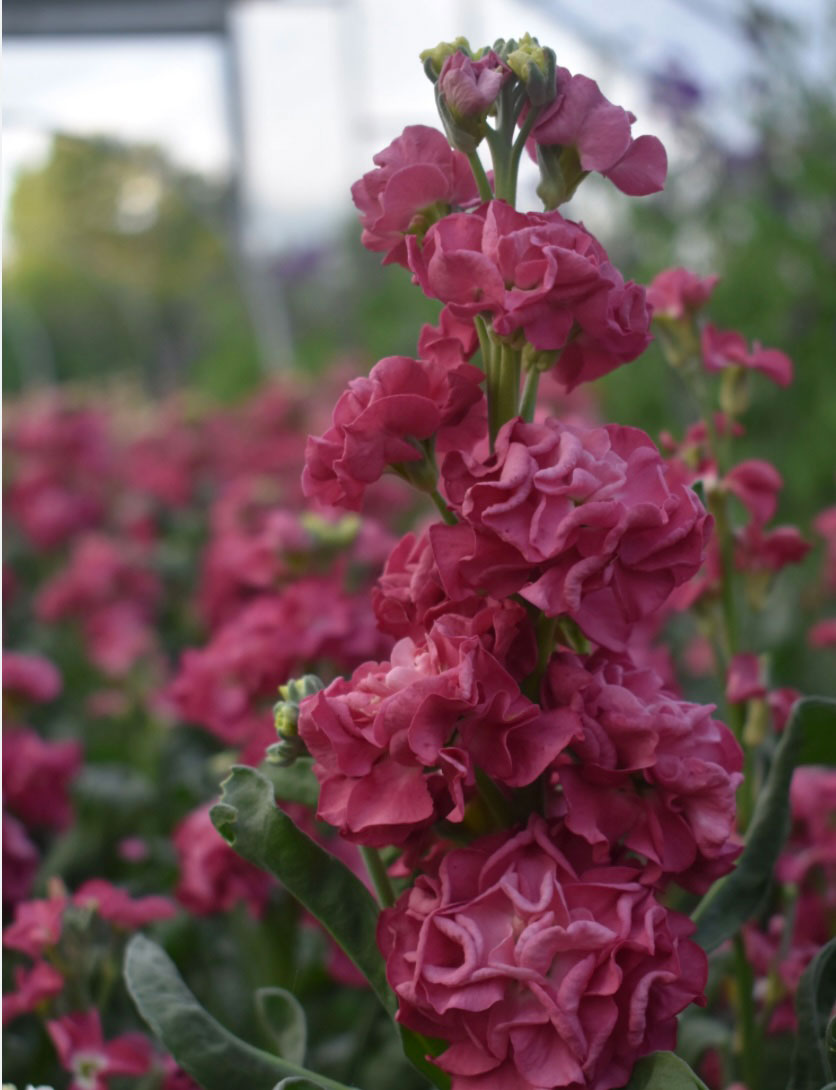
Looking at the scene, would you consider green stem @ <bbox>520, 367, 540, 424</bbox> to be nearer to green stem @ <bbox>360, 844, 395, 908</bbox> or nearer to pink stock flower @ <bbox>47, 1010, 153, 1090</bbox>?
green stem @ <bbox>360, 844, 395, 908</bbox>

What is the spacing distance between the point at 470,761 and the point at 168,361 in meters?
10.4

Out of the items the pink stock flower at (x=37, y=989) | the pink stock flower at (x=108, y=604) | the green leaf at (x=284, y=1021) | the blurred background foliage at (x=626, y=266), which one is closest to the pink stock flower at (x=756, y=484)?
the green leaf at (x=284, y=1021)

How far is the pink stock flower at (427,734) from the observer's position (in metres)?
0.48

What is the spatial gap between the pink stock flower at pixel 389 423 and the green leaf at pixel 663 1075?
258mm

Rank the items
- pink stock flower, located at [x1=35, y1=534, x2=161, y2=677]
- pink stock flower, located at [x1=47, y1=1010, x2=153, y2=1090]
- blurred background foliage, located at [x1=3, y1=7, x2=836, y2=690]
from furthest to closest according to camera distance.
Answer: blurred background foliage, located at [x1=3, y1=7, x2=836, y2=690]
pink stock flower, located at [x1=35, y1=534, x2=161, y2=677]
pink stock flower, located at [x1=47, y1=1010, x2=153, y2=1090]

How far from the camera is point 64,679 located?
1.96 m

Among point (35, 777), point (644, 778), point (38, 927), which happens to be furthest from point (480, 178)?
point (35, 777)

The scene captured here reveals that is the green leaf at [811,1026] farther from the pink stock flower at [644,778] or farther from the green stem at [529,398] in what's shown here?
the green stem at [529,398]

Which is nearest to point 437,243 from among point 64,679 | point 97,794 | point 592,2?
point 97,794

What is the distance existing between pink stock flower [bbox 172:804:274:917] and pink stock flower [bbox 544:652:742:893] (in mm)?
378

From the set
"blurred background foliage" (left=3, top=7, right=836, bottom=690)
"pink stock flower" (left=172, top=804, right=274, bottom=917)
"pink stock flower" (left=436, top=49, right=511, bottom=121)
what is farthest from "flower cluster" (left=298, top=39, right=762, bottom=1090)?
"blurred background foliage" (left=3, top=7, right=836, bottom=690)

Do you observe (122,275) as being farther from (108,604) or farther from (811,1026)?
(811,1026)

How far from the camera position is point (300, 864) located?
0.54 meters

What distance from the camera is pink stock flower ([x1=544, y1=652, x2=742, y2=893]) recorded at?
0.50 meters
